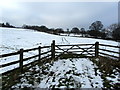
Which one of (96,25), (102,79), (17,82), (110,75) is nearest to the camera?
(17,82)

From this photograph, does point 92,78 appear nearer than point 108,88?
No

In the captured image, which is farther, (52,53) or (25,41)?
(25,41)

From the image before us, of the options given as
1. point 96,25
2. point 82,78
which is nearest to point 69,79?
point 82,78

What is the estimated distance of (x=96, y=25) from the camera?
259 feet

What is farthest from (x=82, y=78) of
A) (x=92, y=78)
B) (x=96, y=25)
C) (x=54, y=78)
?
(x=96, y=25)

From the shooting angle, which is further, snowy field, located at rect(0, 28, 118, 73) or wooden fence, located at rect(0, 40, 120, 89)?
snowy field, located at rect(0, 28, 118, 73)

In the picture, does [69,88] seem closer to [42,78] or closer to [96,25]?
[42,78]

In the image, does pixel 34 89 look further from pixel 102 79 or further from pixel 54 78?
pixel 102 79

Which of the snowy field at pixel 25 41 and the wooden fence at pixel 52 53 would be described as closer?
the wooden fence at pixel 52 53

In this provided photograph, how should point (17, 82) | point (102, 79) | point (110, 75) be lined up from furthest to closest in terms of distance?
point (110, 75) < point (102, 79) < point (17, 82)

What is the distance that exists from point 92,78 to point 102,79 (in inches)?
18.6

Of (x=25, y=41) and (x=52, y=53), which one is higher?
(x=25, y=41)

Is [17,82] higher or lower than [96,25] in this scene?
lower

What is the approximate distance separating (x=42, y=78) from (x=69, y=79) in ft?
4.33
